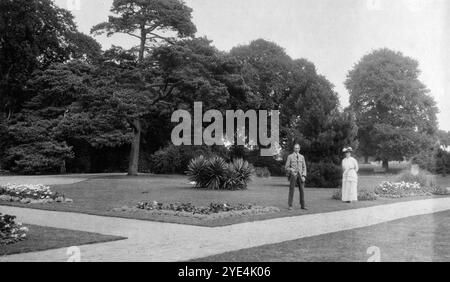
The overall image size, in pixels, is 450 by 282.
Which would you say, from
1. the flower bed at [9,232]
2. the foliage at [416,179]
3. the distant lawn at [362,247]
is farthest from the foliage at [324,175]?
the flower bed at [9,232]

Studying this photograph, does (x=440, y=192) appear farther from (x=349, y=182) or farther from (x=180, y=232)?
(x=180, y=232)

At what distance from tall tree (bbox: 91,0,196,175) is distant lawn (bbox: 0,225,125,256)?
72.1ft

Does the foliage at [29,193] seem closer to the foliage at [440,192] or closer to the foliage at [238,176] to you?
the foliage at [238,176]

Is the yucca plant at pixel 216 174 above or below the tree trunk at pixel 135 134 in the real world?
below

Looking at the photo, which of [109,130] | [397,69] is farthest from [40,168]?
[397,69]

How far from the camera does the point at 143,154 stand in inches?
1590

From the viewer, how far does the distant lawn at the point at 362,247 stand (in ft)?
23.5

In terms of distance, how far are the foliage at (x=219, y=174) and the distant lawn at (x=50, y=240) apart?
1174 centimetres

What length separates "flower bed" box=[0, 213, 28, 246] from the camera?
8133mm

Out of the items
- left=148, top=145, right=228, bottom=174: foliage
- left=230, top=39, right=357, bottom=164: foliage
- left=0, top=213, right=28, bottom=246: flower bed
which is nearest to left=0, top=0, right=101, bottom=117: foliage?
left=148, top=145, right=228, bottom=174: foliage

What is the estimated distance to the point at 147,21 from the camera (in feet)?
105

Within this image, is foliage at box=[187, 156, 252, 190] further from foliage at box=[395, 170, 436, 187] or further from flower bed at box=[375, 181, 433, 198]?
foliage at box=[395, 170, 436, 187]

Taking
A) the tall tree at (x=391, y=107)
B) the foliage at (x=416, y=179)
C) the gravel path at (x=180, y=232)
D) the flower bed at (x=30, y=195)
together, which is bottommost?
the gravel path at (x=180, y=232)
